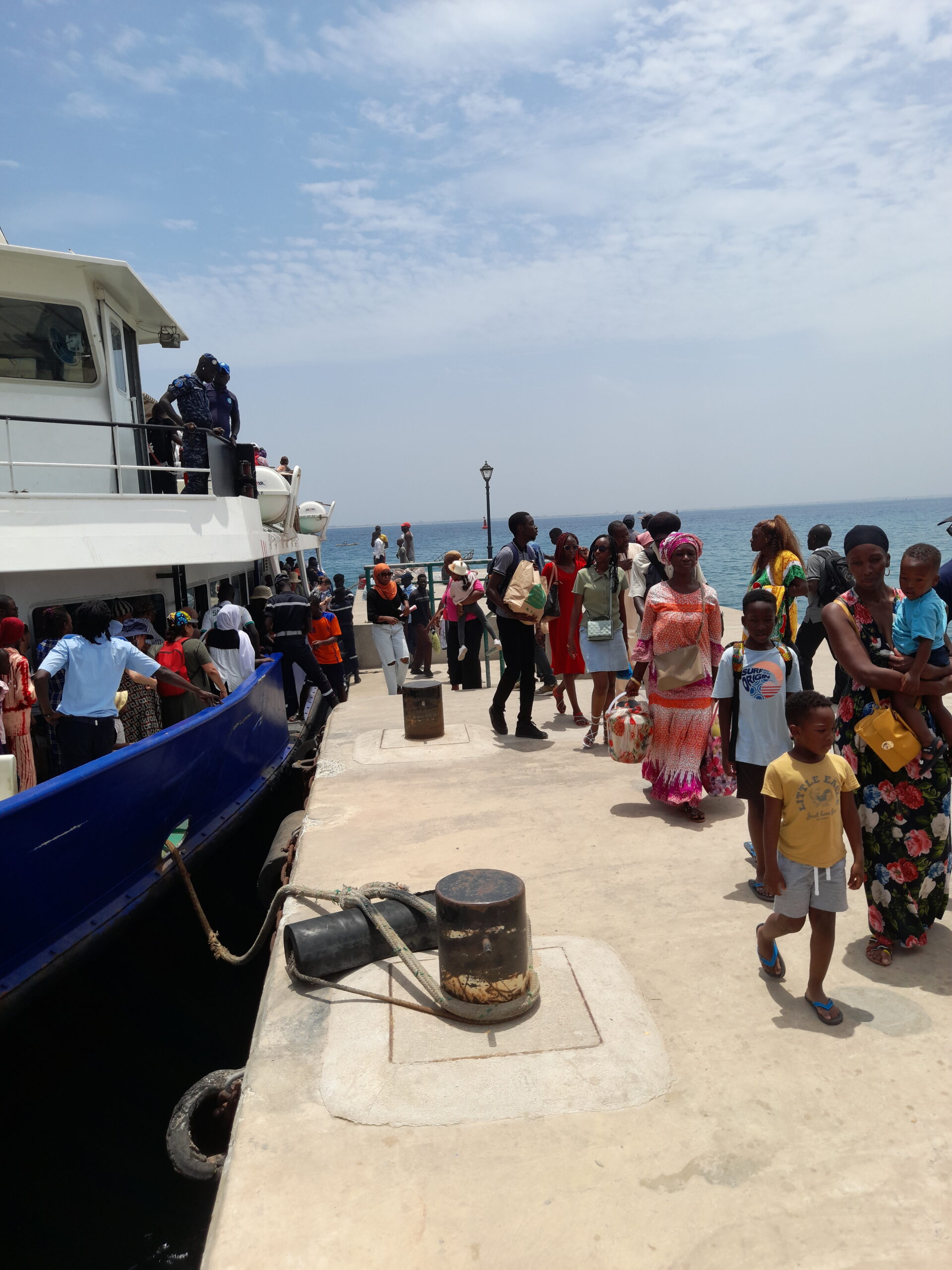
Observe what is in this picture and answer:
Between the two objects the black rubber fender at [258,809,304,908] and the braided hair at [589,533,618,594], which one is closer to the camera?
the black rubber fender at [258,809,304,908]

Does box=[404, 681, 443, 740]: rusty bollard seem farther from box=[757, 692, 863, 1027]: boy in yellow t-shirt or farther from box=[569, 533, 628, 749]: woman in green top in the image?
box=[757, 692, 863, 1027]: boy in yellow t-shirt

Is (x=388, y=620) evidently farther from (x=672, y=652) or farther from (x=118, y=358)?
(x=672, y=652)

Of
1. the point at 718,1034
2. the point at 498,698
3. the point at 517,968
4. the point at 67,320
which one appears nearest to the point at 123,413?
the point at 67,320

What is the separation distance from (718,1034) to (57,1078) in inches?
151

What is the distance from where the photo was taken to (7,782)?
4.44 metres

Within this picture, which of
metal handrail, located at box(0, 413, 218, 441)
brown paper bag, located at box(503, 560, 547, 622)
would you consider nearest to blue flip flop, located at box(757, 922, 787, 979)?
brown paper bag, located at box(503, 560, 547, 622)

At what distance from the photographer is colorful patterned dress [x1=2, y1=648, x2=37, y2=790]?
15.9ft

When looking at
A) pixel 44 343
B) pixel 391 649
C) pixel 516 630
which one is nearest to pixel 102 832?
pixel 516 630

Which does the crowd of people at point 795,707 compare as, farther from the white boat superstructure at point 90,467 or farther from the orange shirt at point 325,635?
the orange shirt at point 325,635

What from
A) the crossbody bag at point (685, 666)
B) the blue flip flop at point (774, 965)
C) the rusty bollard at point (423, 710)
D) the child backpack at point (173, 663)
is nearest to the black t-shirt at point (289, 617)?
the rusty bollard at point (423, 710)

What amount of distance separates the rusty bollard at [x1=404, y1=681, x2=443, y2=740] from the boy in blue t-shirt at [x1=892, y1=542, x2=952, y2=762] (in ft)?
13.8

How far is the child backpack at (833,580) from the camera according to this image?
6.93m

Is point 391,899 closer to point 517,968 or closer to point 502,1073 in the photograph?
point 517,968

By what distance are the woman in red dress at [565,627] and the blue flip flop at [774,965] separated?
165 inches
